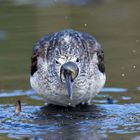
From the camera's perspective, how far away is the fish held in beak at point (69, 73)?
10.2m

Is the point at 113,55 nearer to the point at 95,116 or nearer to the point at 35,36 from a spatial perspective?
the point at 35,36

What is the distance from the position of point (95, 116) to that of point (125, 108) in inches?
22.0

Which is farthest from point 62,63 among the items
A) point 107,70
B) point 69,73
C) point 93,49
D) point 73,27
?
point 73,27

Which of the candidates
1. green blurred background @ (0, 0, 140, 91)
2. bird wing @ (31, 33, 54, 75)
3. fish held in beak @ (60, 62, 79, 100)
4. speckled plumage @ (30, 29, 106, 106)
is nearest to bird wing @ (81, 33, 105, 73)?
speckled plumage @ (30, 29, 106, 106)

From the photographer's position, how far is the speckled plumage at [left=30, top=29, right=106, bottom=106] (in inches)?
422

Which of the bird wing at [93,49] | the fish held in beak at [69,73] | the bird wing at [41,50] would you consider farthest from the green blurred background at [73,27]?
the fish held in beak at [69,73]

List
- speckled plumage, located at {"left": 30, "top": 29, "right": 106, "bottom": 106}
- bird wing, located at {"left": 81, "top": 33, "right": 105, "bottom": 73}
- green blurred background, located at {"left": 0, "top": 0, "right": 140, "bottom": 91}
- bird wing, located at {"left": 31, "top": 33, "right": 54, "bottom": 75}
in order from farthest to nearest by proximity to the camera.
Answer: green blurred background, located at {"left": 0, "top": 0, "right": 140, "bottom": 91}, bird wing, located at {"left": 81, "top": 33, "right": 105, "bottom": 73}, bird wing, located at {"left": 31, "top": 33, "right": 54, "bottom": 75}, speckled plumage, located at {"left": 30, "top": 29, "right": 106, "bottom": 106}

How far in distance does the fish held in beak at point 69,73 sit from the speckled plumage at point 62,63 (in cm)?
25

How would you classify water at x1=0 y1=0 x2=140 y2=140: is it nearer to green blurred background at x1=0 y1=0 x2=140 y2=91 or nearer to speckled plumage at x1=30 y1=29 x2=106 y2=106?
green blurred background at x1=0 y1=0 x2=140 y2=91

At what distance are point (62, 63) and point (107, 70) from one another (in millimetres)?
3047

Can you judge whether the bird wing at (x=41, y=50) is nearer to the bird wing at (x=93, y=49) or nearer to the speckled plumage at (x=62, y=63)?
the speckled plumage at (x=62, y=63)

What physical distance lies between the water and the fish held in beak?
49 centimetres

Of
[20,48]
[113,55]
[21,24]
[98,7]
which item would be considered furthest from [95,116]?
[98,7]

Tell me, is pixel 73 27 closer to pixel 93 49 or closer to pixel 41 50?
pixel 93 49
